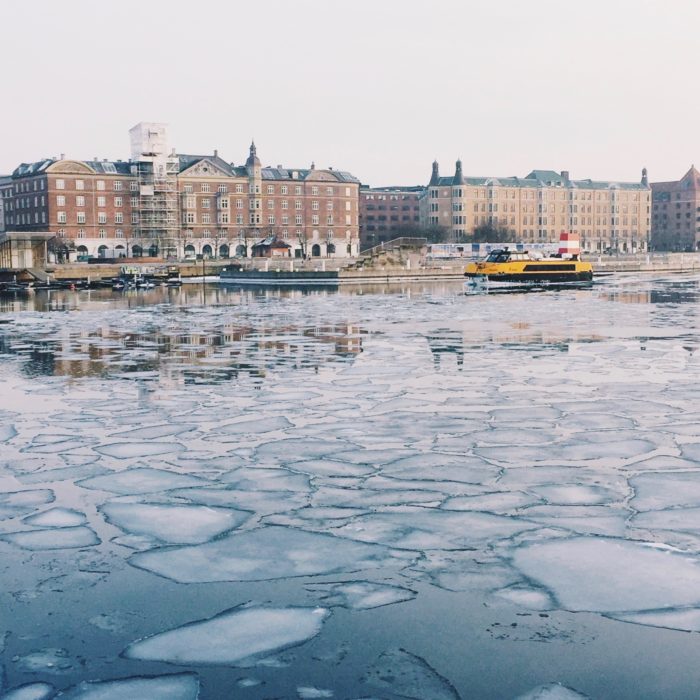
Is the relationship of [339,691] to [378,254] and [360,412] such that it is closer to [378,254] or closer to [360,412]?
[360,412]

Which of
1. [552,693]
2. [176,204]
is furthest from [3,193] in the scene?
[552,693]

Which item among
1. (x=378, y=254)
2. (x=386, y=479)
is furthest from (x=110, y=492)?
(x=378, y=254)

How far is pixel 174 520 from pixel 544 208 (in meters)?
161

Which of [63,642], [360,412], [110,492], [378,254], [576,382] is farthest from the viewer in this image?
[378,254]

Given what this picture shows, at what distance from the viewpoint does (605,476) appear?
7.68 meters

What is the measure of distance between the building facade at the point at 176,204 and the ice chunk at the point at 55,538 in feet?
298

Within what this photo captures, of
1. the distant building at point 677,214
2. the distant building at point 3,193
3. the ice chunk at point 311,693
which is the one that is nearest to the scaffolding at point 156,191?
the distant building at point 3,193

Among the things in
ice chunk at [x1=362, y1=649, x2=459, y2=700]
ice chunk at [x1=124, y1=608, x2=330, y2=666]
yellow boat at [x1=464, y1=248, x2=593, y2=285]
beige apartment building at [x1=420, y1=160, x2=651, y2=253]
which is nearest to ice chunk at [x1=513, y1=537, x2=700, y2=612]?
ice chunk at [x1=362, y1=649, x2=459, y2=700]

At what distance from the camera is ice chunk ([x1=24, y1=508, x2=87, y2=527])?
6.49 m

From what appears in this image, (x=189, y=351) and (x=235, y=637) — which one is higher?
(x=189, y=351)

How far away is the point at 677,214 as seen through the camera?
7254 inches

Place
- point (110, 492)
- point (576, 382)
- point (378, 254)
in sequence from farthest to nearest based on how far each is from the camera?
point (378, 254), point (576, 382), point (110, 492)

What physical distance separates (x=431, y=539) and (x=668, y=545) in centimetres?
145

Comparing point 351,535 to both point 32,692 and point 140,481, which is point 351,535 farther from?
point 32,692
